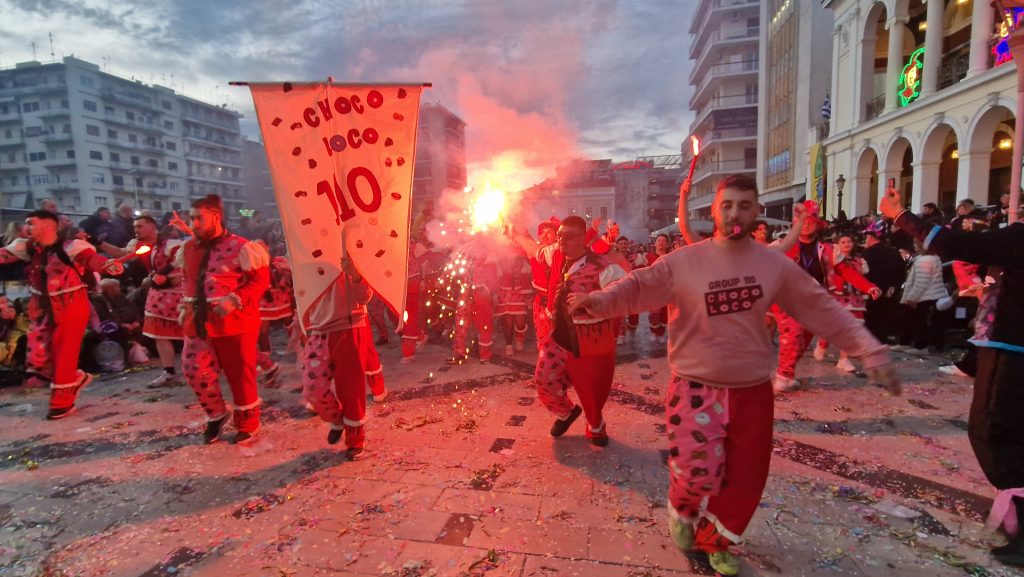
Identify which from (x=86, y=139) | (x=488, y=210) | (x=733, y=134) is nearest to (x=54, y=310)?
(x=488, y=210)

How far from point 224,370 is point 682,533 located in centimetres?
397

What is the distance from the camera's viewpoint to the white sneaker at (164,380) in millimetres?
6578

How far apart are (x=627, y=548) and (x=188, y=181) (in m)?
82.0

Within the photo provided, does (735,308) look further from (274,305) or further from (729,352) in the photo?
(274,305)

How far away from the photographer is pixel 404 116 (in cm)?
364

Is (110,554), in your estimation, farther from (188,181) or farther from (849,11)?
(188,181)

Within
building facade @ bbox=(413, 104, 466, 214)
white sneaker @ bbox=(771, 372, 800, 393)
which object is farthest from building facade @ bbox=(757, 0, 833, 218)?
white sneaker @ bbox=(771, 372, 800, 393)

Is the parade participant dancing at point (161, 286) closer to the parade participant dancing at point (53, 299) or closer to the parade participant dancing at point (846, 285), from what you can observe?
the parade participant dancing at point (53, 299)

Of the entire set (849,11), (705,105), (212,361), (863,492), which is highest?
(705,105)

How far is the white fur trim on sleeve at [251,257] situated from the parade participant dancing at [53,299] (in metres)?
1.75

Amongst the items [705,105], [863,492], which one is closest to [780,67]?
[705,105]

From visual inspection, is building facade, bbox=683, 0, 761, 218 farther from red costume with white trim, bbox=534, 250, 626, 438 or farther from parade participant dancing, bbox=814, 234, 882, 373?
red costume with white trim, bbox=534, 250, 626, 438

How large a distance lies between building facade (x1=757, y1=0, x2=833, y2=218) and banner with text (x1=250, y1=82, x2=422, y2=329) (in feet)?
89.6

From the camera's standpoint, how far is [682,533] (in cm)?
269
